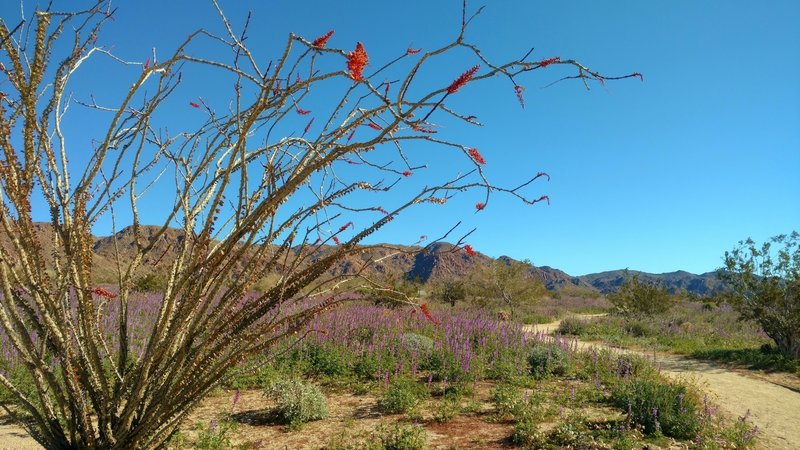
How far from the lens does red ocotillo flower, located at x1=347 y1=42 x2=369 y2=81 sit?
5.32 ft

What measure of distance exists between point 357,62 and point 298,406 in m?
4.32

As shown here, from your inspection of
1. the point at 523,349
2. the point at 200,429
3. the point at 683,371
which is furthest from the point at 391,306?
the point at 200,429

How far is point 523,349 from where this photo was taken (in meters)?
7.88

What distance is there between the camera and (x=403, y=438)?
14.0ft

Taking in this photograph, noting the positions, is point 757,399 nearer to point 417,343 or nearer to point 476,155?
Answer: point 417,343

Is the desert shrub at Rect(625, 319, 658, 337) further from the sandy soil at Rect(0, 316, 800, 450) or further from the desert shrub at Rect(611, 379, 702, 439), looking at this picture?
the desert shrub at Rect(611, 379, 702, 439)

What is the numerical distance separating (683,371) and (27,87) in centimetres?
1031

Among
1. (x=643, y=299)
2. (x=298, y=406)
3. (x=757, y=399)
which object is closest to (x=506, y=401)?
(x=298, y=406)

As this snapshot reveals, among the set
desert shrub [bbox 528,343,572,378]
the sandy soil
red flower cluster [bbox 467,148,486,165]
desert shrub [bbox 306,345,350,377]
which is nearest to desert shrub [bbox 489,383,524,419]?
the sandy soil

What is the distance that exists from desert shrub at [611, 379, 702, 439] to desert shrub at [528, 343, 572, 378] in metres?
1.55

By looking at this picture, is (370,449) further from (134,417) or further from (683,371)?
(683,371)

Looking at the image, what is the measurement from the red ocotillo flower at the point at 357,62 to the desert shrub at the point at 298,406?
422cm

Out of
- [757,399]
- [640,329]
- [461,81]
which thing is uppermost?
[461,81]

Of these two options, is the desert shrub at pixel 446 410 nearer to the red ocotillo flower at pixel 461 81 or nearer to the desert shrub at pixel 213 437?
the desert shrub at pixel 213 437
